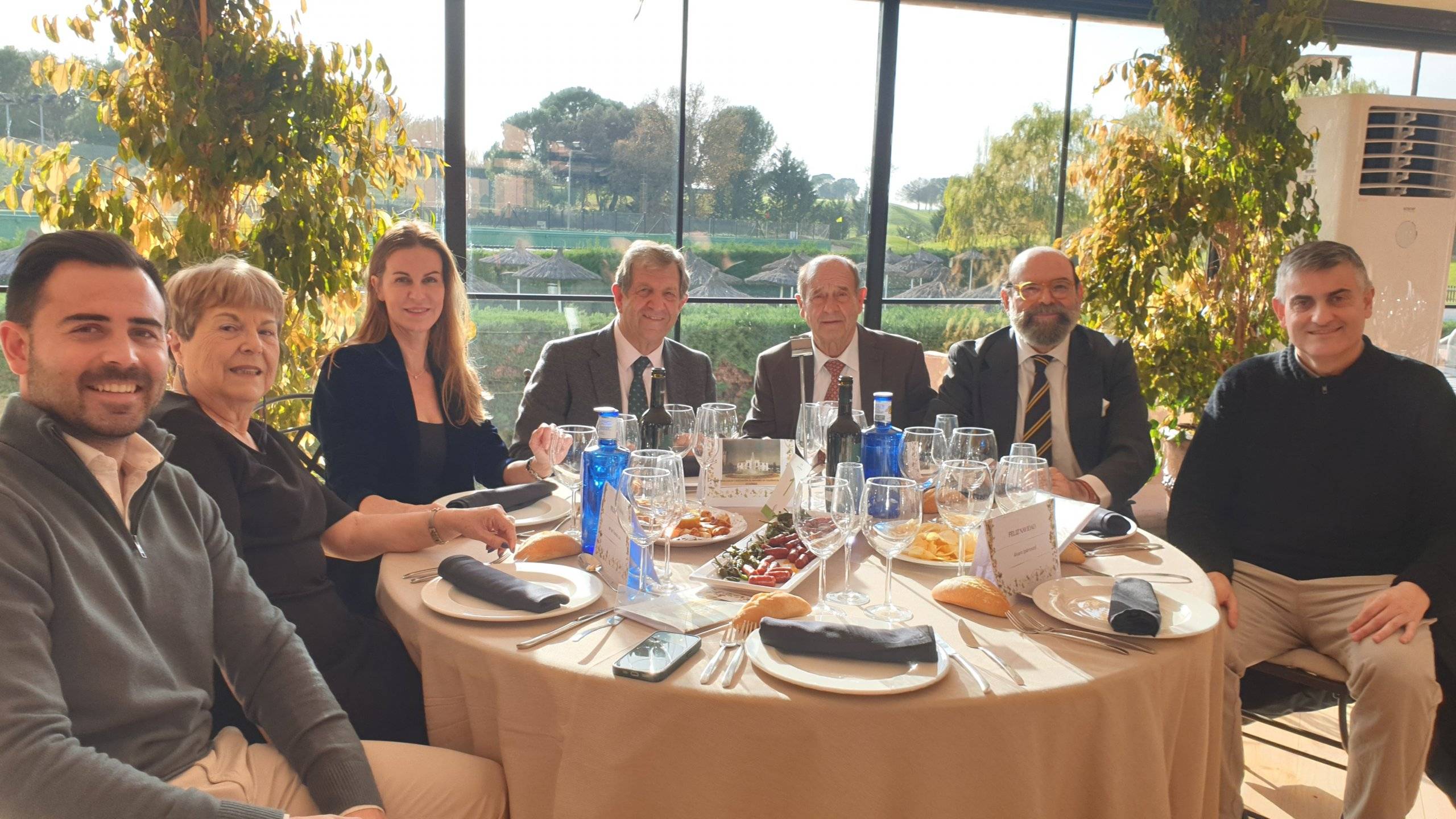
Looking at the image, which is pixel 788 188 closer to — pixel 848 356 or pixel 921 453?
pixel 848 356

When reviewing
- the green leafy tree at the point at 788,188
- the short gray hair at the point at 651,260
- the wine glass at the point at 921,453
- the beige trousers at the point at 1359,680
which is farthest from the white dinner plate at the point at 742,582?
the green leafy tree at the point at 788,188

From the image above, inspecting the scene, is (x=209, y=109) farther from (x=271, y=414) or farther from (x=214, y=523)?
(x=214, y=523)

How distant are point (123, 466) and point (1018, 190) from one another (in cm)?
489

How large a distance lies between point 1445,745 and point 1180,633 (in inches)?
48.8

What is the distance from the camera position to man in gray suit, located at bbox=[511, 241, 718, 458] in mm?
3289

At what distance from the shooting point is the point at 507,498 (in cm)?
237

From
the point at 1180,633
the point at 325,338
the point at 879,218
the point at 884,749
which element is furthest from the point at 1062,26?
the point at 884,749

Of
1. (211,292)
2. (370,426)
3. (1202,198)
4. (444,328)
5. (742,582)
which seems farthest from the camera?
(1202,198)

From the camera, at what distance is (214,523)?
1.68 m

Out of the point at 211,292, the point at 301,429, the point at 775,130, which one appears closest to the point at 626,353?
the point at 301,429

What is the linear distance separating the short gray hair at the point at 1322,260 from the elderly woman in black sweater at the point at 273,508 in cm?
220

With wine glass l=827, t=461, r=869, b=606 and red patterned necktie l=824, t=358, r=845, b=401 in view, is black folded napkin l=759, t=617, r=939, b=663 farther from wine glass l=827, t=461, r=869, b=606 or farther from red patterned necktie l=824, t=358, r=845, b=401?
red patterned necktie l=824, t=358, r=845, b=401

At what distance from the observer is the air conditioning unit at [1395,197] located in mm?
4840

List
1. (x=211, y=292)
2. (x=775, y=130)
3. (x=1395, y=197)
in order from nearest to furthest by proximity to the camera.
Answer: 1. (x=211, y=292)
2. (x=1395, y=197)
3. (x=775, y=130)
